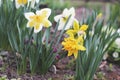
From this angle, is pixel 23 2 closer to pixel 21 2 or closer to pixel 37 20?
pixel 21 2

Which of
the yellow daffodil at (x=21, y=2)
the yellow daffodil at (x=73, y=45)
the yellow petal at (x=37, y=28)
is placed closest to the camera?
the yellow daffodil at (x=73, y=45)

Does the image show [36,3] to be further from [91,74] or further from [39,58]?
[91,74]

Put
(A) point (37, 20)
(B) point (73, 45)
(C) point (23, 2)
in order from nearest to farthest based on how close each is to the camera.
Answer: (B) point (73, 45) < (A) point (37, 20) < (C) point (23, 2)

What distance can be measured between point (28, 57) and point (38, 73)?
137 mm

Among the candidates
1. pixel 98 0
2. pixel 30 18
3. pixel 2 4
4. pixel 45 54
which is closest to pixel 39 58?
pixel 45 54

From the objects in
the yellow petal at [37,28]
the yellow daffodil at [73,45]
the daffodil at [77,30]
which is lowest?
the yellow daffodil at [73,45]

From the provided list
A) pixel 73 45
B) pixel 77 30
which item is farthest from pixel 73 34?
pixel 73 45

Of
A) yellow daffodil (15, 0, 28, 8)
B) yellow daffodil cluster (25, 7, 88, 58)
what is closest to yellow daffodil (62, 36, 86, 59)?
yellow daffodil cluster (25, 7, 88, 58)

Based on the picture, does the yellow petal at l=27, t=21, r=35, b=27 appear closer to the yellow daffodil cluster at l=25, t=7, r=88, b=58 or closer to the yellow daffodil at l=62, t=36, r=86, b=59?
the yellow daffodil cluster at l=25, t=7, r=88, b=58

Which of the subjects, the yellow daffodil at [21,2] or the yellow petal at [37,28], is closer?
the yellow petal at [37,28]

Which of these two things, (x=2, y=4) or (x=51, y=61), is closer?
(x=51, y=61)

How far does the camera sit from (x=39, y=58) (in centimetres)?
246

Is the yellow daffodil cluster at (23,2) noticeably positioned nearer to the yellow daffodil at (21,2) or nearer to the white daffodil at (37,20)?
the yellow daffodil at (21,2)

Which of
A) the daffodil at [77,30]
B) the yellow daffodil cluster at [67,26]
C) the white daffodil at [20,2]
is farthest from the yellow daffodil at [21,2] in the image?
the daffodil at [77,30]
